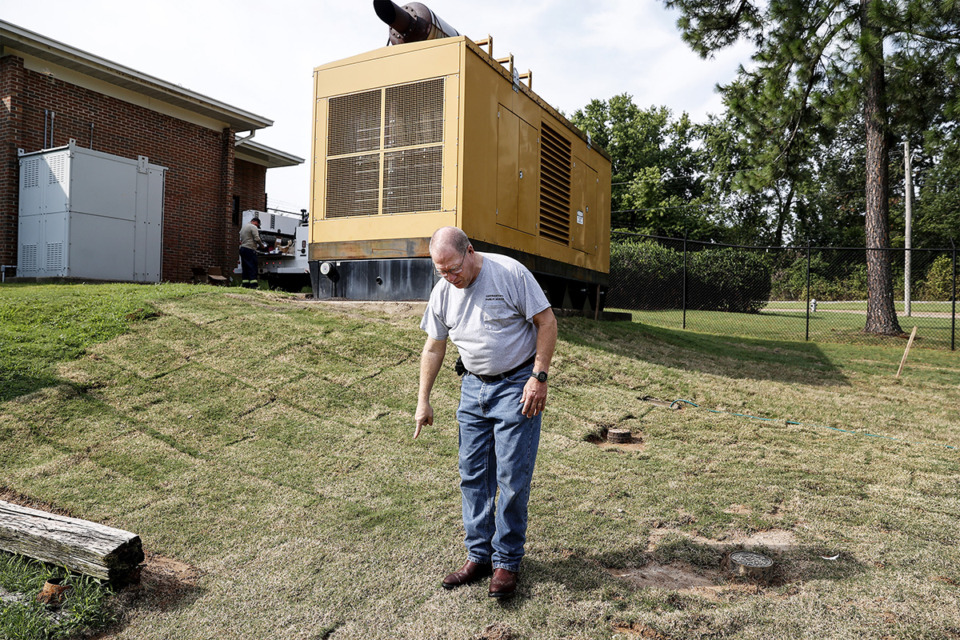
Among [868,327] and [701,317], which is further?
[701,317]

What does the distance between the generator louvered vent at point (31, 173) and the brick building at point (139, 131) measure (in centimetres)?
22

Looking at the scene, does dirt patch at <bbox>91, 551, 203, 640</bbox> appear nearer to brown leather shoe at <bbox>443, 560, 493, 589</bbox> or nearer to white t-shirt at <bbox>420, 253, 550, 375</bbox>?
brown leather shoe at <bbox>443, 560, 493, 589</bbox>

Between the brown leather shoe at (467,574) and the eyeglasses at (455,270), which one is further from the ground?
the eyeglasses at (455,270)

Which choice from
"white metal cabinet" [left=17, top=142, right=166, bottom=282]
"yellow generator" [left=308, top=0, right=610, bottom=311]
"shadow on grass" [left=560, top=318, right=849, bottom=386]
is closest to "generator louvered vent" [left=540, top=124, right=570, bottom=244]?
"yellow generator" [left=308, top=0, right=610, bottom=311]

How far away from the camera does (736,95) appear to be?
49.4ft

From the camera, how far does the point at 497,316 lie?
2.99 m

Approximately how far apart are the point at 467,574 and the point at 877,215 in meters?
15.7

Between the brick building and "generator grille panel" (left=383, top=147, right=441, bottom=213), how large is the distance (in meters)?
8.48

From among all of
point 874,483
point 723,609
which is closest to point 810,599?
point 723,609

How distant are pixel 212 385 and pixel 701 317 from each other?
48.7 ft

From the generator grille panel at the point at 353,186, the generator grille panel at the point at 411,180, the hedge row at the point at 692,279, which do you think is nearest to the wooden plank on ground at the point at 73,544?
the generator grille panel at the point at 411,180

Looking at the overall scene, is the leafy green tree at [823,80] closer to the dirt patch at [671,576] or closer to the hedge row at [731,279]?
the hedge row at [731,279]

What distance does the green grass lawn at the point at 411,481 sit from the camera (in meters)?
2.86

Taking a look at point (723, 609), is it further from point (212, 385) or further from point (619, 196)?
point (619, 196)
